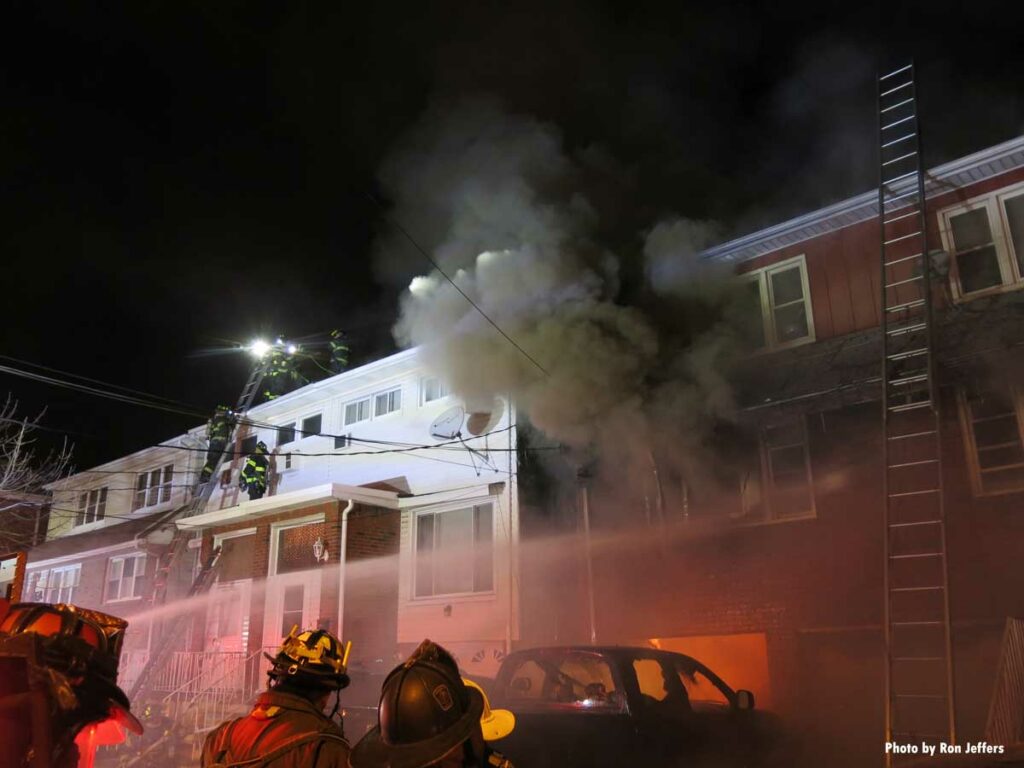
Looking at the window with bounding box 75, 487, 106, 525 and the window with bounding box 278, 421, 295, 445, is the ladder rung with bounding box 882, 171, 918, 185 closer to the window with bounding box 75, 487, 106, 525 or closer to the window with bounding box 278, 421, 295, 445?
the window with bounding box 278, 421, 295, 445

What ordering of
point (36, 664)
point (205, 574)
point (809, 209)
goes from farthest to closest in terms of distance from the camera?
point (205, 574) < point (809, 209) < point (36, 664)

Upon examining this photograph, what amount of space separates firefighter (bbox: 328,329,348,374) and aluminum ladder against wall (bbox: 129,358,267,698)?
1.71m

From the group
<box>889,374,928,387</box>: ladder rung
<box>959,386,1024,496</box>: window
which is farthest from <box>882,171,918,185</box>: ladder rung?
<box>959,386,1024,496</box>: window

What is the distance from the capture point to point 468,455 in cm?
1288

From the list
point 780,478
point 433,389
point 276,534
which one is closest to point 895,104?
point 780,478

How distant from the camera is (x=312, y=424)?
16391 millimetres

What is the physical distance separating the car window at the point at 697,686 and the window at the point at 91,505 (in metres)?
20.4

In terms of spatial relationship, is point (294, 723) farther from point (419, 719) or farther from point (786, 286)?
point (786, 286)

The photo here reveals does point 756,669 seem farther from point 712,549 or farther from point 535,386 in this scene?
point 535,386

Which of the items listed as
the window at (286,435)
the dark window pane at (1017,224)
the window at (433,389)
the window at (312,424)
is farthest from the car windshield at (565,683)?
the window at (286,435)

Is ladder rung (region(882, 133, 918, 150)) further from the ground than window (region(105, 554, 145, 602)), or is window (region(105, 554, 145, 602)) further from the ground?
ladder rung (region(882, 133, 918, 150))

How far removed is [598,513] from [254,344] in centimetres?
1024

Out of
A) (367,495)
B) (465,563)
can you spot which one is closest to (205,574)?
(367,495)

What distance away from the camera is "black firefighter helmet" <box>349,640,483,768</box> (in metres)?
1.82
